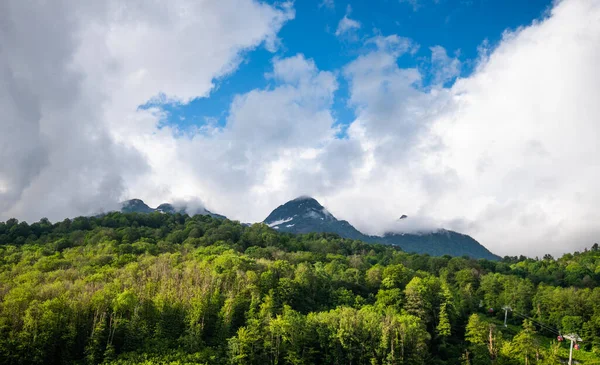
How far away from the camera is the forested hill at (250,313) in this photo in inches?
2758

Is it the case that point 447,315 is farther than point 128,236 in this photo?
No

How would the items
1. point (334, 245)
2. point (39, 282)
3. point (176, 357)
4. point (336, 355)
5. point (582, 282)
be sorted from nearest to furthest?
point (176, 357), point (336, 355), point (39, 282), point (582, 282), point (334, 245)

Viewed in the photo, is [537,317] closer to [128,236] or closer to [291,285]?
[291,285]

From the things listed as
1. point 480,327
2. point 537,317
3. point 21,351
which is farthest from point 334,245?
point 21,351

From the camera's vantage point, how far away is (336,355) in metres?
77.2

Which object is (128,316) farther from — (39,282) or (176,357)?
(39,282)

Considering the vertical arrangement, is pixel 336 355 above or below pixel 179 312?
below

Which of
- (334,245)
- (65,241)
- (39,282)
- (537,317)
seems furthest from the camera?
(334,245)

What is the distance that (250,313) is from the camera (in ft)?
274

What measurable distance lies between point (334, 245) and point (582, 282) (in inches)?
3907

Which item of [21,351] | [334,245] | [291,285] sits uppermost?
[334,245]

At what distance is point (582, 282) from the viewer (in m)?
150

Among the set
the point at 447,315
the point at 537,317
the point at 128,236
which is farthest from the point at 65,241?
the point at 537,317

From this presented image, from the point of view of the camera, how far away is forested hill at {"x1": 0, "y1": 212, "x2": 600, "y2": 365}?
70.1 m
